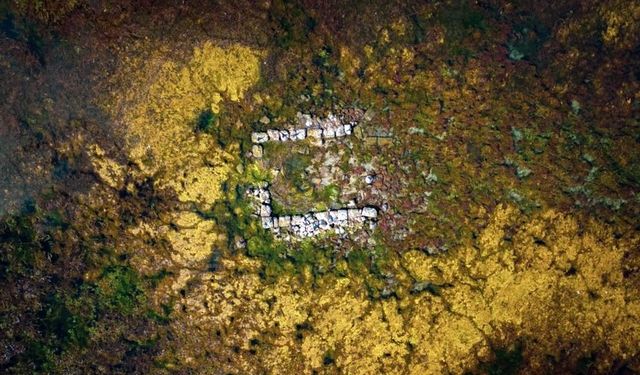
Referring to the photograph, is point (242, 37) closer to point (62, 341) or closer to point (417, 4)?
point (417, 4)

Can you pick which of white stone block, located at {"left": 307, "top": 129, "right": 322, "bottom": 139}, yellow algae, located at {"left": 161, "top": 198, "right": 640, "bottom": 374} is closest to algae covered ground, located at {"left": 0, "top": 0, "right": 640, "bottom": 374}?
yellow algae, located at {"left": 161, "top": 198, "right": 640, "bottom": 374}

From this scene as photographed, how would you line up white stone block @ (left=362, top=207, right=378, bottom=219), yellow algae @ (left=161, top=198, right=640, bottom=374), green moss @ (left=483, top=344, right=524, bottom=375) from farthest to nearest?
white stone block @ (left=362, top=207, right=378, bottom=219), green moss @ (left=483, top=344, right=524, bottom=375), yellow algae @ (left=161, top=198, right=640, bottom=374)

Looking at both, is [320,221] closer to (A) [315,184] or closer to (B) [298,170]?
(A) [315,184]

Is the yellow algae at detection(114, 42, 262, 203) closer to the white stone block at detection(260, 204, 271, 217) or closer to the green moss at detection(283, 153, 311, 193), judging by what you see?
the white stone block at detection(260, 204, 271, 217)

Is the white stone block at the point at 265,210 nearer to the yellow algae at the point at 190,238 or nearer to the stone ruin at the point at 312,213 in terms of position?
the stone ruin at the point at 312,213

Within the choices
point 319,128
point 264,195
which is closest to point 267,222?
point 264,195

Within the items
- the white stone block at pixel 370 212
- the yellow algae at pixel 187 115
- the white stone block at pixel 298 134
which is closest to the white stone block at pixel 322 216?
the white stone block at pixel 370 212
